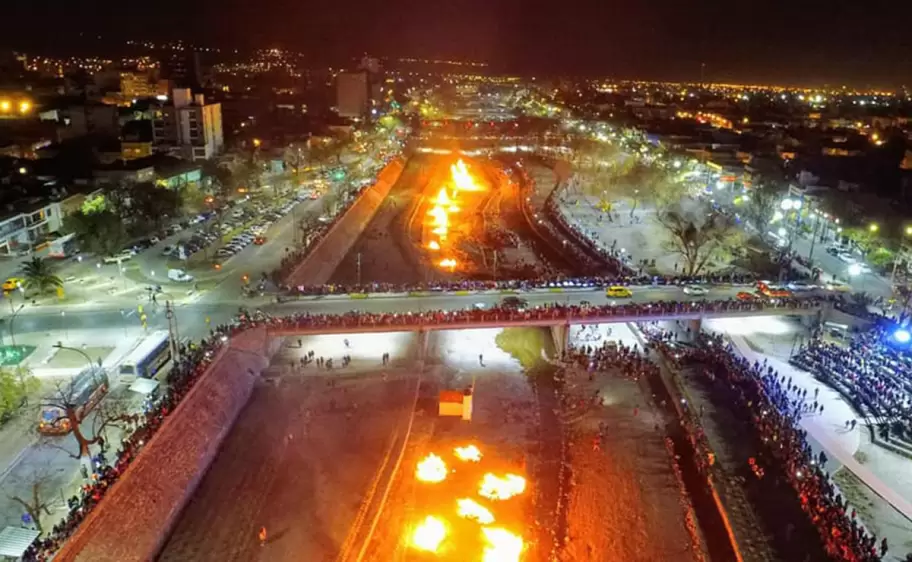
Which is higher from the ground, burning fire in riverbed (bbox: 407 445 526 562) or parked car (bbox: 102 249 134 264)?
parked car (bbox: 102 249 134 264)

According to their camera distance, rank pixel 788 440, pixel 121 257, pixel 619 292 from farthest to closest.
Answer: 1. pixel 121 257
2. pixel 619 292
3. pixel 788 440

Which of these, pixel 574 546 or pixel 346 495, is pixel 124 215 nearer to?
pixel 346 495

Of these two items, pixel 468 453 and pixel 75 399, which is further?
pixel 468 453

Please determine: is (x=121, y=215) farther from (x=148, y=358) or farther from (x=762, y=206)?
(x=762, y=206)

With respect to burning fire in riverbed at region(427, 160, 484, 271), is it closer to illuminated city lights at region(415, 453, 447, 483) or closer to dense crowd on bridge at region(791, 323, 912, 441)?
illuminated city lights at region(415, 453, 447, 483)

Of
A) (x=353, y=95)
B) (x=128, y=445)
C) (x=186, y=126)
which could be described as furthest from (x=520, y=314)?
(x=353, y=95)

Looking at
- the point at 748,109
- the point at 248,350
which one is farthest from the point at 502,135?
the point at 248,350

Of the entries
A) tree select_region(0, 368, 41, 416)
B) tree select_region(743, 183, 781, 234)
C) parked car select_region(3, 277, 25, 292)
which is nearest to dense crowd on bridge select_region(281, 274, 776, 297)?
tree select_region(0, 368, 41, 416)
